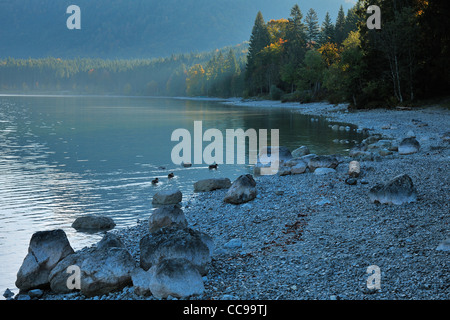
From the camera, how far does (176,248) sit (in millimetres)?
8828

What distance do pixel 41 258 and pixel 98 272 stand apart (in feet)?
6.66

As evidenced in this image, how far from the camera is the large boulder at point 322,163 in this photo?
63.0 feet

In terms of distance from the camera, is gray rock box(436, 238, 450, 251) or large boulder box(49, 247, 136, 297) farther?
large boulder box(49, 247, 136, 297)

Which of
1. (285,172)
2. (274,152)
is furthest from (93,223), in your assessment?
(274,152)

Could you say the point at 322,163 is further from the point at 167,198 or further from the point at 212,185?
the point at 167,198

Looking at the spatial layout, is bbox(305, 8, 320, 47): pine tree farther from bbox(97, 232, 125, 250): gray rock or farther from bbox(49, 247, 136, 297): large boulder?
bbox(49, 247, 136, 297): large boulder

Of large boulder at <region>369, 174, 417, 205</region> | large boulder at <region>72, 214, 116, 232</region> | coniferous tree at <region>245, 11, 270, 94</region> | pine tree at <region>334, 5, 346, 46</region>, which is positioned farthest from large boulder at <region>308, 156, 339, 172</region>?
coniferous tree at <region>245, 11, 270, 94</region>

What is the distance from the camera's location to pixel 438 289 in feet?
21.1

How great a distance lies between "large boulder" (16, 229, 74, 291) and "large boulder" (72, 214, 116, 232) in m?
3.41

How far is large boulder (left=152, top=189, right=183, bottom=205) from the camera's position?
16359 mm

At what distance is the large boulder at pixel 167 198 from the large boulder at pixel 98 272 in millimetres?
7206

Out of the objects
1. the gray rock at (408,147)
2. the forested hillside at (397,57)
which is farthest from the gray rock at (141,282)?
the forested hillside at (397,57)

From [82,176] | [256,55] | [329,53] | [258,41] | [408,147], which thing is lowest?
[82,176]
